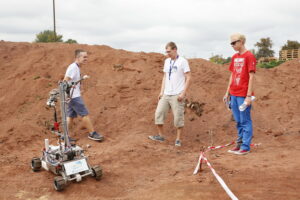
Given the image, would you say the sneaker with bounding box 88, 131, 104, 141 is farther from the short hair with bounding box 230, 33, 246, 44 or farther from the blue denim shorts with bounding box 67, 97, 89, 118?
the short hair with bounding box 230, 33, 246, 44

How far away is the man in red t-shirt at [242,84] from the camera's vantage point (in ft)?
16.5

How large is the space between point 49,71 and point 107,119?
11.0 ft

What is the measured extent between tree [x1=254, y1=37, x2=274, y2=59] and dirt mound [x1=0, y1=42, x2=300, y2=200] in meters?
12.0

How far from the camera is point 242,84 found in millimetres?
5199

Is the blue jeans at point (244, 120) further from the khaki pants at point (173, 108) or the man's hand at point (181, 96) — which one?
the khaki pants at point (173, 108)

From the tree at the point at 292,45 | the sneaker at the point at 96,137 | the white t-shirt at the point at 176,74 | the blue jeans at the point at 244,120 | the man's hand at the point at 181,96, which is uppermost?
the tree at the point at 292,45

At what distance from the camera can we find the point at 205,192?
3725mm

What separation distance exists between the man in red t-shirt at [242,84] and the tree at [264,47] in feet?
64.2

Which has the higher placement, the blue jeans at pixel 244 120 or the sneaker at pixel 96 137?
the blue jeans at pixel 244 120

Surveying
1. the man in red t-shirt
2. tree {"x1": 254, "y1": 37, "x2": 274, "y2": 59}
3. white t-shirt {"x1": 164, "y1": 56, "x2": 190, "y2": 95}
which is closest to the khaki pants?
white t-shirt {"x1": 164, "y1": 56, "x2": 190, "y2": 95}

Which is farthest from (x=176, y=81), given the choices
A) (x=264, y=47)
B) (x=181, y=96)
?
(x=264, y=47)

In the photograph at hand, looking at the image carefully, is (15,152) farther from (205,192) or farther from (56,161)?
(205,192)

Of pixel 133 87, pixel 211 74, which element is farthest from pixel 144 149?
pixel 211 74

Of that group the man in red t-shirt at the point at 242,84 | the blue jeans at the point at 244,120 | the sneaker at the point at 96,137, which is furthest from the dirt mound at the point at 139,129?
the man in red t-shirt at the point at 242,84
